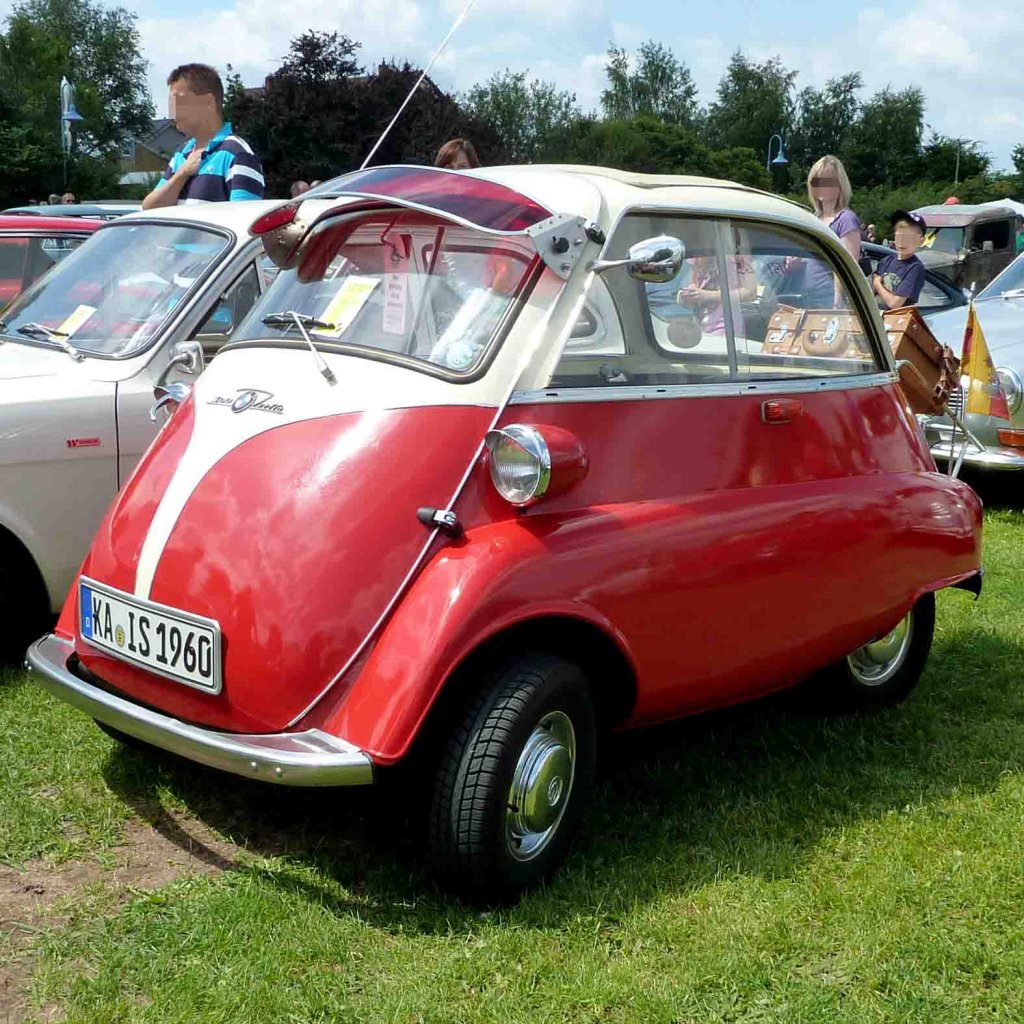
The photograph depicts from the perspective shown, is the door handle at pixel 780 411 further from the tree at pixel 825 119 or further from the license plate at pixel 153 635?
the tree at pixel 825 119

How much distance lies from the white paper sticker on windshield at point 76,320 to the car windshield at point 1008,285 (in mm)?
6731

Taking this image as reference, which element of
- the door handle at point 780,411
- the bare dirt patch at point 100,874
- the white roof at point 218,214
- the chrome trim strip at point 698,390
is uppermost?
the white roof at point 218,214

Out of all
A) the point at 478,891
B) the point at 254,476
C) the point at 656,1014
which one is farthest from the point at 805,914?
the point at 254,476

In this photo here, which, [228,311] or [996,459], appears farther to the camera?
[996,459]

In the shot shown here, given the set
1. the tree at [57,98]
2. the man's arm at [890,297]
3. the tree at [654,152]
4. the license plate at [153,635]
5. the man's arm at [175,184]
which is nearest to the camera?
the license plate at [153,635]

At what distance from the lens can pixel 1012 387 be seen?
746cm

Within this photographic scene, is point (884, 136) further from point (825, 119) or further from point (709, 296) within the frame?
point (709, 296)

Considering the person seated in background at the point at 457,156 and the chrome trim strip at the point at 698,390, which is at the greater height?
the person seated in background at the point at 457,156

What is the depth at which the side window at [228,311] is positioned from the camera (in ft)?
15.7

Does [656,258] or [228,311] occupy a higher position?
[656,258]

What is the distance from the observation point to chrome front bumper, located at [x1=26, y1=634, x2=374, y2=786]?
2.76 m

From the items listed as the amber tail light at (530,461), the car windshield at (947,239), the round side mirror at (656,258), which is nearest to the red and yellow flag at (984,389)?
the round side mirror at (656,258)

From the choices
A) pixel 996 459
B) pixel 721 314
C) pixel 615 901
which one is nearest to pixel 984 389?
pixel 996 459

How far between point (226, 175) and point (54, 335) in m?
1.49
